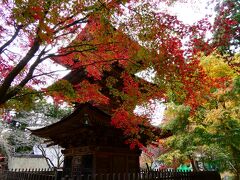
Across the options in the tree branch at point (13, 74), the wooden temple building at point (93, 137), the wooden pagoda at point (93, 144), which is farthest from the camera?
the wooden pagoda at point (93, 144)

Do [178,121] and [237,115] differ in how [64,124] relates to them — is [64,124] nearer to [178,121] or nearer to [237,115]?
[178,121]

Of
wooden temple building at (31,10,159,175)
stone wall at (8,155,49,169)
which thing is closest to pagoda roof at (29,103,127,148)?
wooden temple building at (31,10,159,175)

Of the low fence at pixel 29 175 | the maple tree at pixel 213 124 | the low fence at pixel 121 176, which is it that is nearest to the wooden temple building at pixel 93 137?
the low fence at pixel 121 176

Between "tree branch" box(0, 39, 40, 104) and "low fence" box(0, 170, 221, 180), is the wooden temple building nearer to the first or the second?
"low fence" box(0, 170, 221, 180)

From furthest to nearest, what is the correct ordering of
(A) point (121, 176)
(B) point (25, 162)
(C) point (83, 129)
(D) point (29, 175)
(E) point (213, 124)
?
(B) point (25, 162), (E) point (213, 124), (D) point (29, 175), (C) point (83, 129), (A) point (121, 176)

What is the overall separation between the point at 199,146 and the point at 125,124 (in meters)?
4.43

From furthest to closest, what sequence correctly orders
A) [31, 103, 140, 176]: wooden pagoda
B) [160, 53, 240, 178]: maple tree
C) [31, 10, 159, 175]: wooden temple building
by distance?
1. [160, 53, 240, 178]: maple tree
2. [31, 103, 140, 176]: wooden pagoda
3. [31, 10, 159, 175]: wooden temple building

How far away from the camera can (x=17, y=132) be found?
2533cm

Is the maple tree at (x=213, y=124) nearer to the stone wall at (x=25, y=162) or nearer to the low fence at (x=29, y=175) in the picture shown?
the low fence at (x=29, y=175)

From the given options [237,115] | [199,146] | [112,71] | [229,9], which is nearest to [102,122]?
[112,71]

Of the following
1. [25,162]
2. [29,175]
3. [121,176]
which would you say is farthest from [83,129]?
[25,162]

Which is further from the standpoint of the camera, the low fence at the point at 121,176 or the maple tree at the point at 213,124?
the maple tree at the point at 213,124

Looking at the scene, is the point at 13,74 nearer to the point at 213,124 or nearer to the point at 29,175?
the point at 29,175

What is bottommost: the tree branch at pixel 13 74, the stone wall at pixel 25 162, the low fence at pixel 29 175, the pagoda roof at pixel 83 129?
the low fence at pixel 29 175
